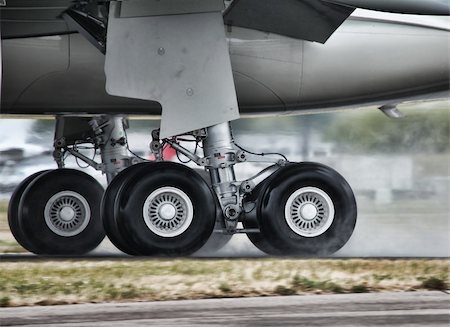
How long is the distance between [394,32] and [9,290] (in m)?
3.80

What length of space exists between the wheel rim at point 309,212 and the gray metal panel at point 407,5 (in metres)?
1.57

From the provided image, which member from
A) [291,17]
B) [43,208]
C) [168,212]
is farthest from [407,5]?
[43,208]

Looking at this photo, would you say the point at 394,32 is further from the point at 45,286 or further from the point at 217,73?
the point at 45,286

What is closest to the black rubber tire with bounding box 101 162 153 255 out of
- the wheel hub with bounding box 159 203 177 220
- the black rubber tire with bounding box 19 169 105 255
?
the wheel hub with bounding box 159 203 177 220

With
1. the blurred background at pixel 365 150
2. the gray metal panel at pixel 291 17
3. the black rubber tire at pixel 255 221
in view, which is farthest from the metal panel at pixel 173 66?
the blurred background at pixel 365 150

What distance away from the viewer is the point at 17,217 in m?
10.1

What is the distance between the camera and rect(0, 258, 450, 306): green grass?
753 centimetres

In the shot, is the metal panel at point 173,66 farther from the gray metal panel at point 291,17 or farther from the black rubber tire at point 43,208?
the black rubber tire at point 43,208

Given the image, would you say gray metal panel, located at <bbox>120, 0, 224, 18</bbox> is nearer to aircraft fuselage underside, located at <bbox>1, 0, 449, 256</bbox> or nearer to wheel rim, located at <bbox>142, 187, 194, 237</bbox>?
aircraft fuselage underside, located at <bbox>1, 0, 449, 256</bbox>

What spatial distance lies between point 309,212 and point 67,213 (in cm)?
232

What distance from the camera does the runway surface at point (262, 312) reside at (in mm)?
6465

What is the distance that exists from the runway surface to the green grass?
284mm

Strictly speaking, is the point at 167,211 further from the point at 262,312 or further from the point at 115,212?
the point at 262,312

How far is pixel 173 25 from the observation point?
8672 mm
